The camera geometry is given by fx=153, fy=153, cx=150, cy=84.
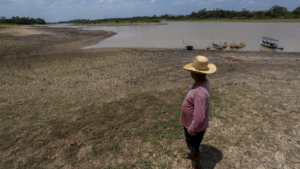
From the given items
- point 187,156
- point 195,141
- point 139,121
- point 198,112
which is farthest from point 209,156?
point 139,121

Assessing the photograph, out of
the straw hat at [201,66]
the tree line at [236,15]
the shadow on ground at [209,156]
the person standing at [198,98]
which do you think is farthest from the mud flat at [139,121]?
the tree line at [236,15]

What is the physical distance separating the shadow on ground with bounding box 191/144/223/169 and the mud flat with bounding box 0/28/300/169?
21 millimetres

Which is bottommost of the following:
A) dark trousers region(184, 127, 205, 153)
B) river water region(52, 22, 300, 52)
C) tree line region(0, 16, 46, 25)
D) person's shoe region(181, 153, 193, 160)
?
person's shoe region(181, 153, 193, 160)

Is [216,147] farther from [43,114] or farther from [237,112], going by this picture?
[43,114]

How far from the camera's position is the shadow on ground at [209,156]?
3189 mm

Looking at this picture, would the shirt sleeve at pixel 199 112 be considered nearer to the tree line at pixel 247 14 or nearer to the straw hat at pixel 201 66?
the straw hat at pixel 201 66

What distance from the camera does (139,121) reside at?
4734 mm

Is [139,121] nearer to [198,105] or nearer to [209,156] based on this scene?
[209,156]

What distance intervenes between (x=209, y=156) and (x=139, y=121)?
218 cm

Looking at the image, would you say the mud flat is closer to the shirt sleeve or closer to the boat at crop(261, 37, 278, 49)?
the shirt sleeve

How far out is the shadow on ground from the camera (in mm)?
3189

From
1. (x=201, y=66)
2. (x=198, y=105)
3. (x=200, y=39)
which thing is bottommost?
(x=198, y=105)

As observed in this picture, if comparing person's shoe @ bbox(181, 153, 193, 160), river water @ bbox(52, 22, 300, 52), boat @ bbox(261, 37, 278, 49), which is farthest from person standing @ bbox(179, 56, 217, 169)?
boat @ bbox(261, 37, 278, 49)

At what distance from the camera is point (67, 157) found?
3471 millimetres
